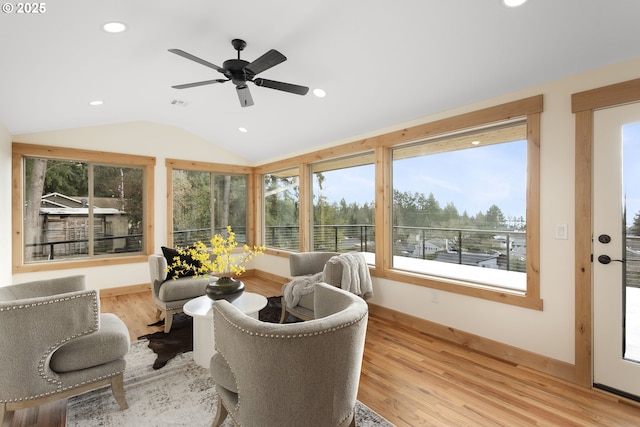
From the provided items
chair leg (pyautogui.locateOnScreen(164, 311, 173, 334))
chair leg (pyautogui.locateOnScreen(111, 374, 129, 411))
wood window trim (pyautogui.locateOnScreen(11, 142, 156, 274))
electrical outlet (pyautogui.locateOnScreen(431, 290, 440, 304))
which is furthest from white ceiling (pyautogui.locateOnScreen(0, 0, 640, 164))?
chair leg (pyautogui.locateOnScreen(164, 311, 173, 334))

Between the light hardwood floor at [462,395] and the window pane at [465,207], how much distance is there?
86cm

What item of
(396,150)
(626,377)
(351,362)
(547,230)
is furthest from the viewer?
(396,150)

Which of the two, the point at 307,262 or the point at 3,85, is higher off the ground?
the point at 3,85

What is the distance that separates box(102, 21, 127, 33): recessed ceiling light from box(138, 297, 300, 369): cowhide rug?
9.03 ft

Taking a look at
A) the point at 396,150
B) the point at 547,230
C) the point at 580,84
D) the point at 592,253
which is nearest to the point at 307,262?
the point at 396,150

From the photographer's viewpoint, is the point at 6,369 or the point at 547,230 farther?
the point at 547,230

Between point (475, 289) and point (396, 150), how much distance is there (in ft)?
6.34

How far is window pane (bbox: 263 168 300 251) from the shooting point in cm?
593

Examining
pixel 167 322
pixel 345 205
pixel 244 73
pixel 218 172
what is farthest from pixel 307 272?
pixel 218 172

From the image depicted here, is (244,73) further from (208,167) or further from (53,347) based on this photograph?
(208,167)

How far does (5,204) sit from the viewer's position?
13.2 feet

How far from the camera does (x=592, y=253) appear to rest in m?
2.43

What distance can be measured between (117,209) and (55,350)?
3970 mm

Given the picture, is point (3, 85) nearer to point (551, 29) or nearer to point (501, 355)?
point (551, 29)
